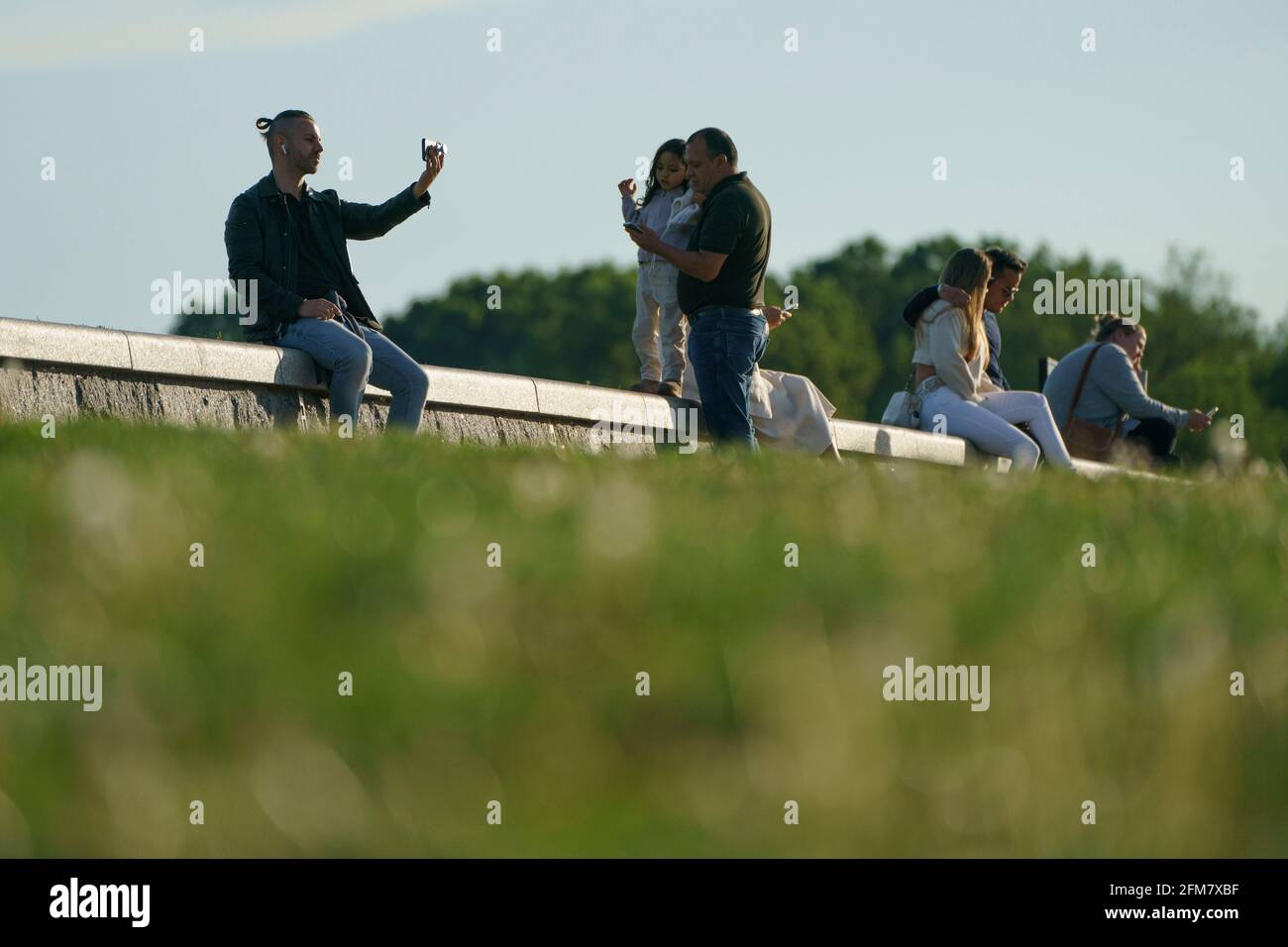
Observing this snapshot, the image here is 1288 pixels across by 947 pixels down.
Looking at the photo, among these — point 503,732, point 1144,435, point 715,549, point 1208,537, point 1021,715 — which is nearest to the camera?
point 503,732

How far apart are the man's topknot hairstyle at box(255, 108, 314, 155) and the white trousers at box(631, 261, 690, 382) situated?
12.2 feet

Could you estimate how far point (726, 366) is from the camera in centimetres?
1152

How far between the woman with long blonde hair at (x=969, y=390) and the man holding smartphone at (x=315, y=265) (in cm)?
442

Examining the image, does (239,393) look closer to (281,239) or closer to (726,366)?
(281,239)

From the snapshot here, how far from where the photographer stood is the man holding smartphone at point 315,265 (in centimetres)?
1031

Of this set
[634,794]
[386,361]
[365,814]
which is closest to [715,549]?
[634,794]

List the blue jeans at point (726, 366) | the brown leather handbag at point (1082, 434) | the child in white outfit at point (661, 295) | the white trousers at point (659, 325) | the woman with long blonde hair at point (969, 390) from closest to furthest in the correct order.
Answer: the blue jeans at point (726, 366), the woman with long blonde hair at point (969, 390), the child in white outfit at point (661, 295), the white trousers at point (659, 325), the brown leather handbag at point (1082, 434)

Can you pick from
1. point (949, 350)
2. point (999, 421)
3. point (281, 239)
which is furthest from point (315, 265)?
point (999, 421)

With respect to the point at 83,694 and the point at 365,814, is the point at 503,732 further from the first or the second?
the point at 83,694

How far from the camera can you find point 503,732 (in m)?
2.36

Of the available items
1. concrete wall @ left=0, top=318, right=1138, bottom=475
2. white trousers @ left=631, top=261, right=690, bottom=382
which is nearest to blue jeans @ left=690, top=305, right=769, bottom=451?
concrete wall @ left=0, top=318, right=1138, bottom=475

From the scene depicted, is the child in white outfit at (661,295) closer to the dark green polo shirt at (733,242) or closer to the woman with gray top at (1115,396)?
the dark green polo shirt at (733,242)

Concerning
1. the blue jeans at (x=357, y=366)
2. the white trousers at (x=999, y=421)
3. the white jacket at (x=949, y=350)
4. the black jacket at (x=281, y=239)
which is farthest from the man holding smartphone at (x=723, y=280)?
the white trousers at (x=999, y=421)
